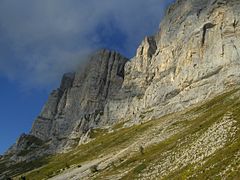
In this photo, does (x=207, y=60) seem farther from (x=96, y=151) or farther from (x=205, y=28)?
(x=96, y=151)

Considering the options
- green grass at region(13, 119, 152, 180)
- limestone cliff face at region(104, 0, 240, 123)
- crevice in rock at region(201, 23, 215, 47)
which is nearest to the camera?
green grass at region(13, 119, 152, 180)

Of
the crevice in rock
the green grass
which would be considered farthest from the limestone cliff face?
the green grass

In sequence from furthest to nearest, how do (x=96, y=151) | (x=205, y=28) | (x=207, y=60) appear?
(x=205, y=28)
(x=207, y=60)
(x=96, y=151)

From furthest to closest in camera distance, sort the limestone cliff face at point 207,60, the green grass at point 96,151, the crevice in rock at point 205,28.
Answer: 1. the crevice in rock at point 205,28
2. the limestone cliff face at point 207,60
3. the green grass at point 96,151

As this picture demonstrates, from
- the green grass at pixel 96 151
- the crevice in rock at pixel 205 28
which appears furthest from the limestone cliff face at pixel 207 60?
the green grass at pixel 96 151

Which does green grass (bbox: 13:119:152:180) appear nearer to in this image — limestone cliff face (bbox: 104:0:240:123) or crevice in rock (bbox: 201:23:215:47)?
limestone cliff face (bbox: 104:0:240:123)

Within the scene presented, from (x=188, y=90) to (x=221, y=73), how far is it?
19.5 m

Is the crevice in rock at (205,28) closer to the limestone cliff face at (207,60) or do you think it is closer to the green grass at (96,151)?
the limestone cliff face at (207,60)

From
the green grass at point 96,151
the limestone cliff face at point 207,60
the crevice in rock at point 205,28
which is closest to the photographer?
the green grass at point 96,151

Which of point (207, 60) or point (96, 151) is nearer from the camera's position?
point (96, 151)

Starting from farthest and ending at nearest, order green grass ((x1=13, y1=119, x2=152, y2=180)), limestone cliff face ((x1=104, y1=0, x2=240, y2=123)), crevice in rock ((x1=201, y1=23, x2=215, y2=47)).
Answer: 1. crevice in rock ((x1=201, y1=23, x2=215, y2=47))
2. limestone cliff face ((x1=104, y1=0, x2=240, y2=123))
3. green grass ((x1=13, y1=119, x2=152, y2=180))

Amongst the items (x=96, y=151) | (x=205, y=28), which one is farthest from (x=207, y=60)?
(x=96, y=151)

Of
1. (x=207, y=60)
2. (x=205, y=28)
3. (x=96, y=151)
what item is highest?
(x=205, y=28)

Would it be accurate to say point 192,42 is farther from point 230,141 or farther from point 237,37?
point 230,141
